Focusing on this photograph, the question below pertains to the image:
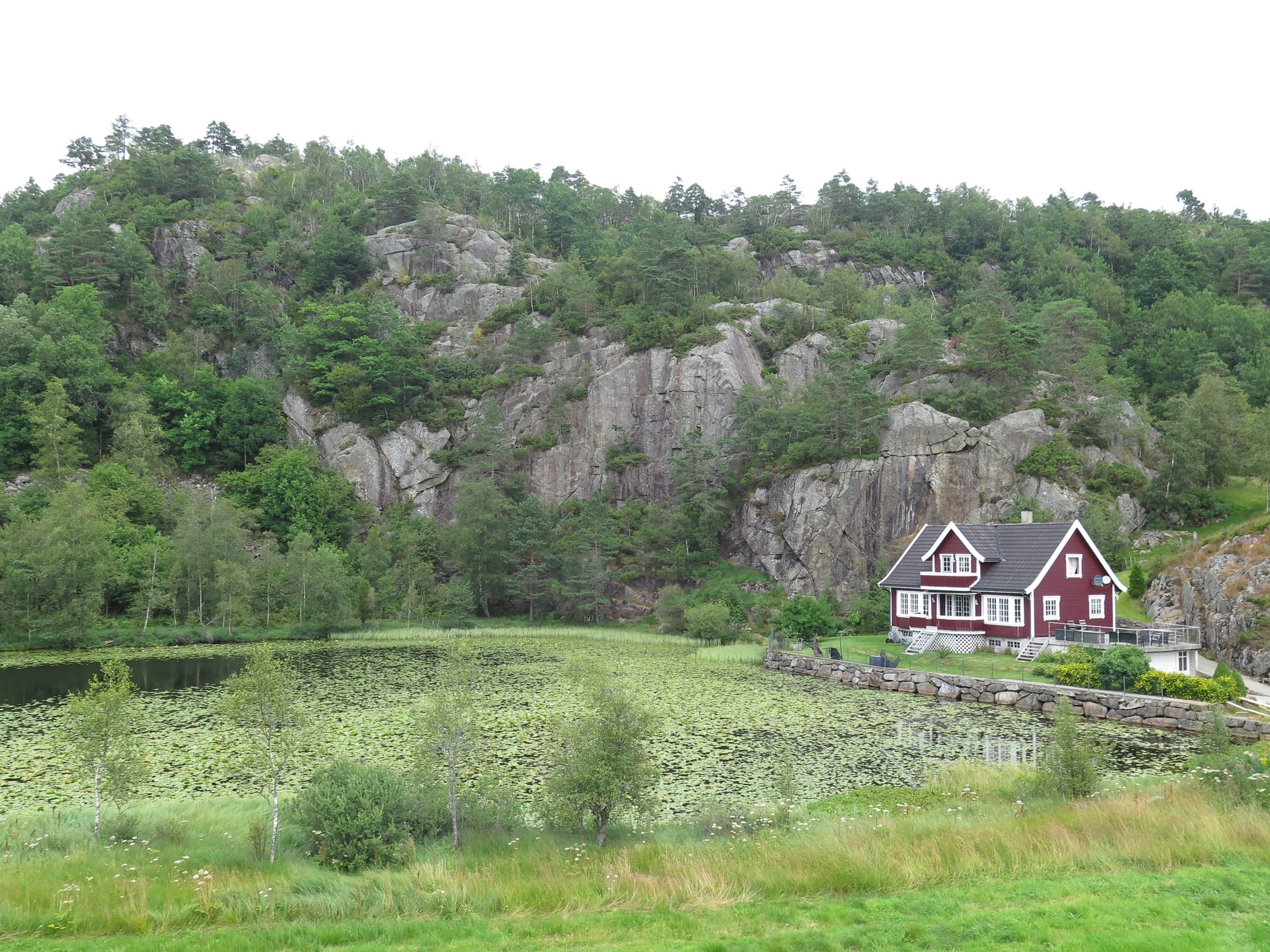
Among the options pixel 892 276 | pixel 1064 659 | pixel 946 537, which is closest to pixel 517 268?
pixel 892 276

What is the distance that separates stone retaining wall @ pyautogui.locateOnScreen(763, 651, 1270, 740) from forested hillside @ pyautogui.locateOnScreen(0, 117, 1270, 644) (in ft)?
50.5

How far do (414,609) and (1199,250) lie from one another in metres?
87.1

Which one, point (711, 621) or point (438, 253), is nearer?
point (711, 621)

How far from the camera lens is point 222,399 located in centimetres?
7006

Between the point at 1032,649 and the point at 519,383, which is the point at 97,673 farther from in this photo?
the point at 519,383

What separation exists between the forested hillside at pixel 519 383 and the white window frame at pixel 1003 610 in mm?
11859

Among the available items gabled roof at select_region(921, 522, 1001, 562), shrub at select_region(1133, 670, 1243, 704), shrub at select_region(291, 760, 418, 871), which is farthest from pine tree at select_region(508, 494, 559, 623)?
shrub at select_region(291, 760, 418, 871)

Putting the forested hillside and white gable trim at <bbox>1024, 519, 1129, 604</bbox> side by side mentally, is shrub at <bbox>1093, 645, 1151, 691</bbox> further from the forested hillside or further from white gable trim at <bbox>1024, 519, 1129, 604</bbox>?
the forested hillside

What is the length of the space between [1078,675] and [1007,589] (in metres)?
7.47

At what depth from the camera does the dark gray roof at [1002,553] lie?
34.2 metres

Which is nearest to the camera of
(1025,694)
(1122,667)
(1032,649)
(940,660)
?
(1122,667)

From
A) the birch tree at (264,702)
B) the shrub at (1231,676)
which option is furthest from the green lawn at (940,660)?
the birch tree at (264,702)

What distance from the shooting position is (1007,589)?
34.0m

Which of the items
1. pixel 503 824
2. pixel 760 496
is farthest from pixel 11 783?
pixel 760 496
